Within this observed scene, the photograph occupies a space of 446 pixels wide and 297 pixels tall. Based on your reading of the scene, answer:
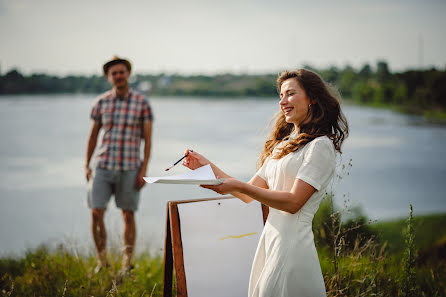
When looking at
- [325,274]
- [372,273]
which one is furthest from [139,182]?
[372,273]

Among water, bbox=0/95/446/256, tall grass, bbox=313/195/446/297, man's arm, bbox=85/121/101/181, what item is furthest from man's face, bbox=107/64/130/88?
tall grass, bbox=313/195/446/297

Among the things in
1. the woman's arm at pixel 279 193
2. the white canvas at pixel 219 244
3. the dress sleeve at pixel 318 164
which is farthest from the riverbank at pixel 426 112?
the woman's arm at pixel 279 193

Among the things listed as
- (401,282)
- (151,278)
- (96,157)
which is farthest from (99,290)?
(401,282)

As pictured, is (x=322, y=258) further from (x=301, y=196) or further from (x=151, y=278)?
(x=301, y=196)

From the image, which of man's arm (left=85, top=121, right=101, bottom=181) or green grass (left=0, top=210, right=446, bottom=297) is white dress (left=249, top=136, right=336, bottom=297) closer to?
green grass (left=0, top=210, right=446, bottom=297)

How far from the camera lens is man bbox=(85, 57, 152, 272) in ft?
14.5

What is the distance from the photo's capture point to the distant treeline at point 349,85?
75.7 ft

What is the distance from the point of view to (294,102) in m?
2.21

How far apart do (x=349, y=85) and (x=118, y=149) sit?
40.9 metres

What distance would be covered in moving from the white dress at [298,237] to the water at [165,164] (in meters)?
0.61

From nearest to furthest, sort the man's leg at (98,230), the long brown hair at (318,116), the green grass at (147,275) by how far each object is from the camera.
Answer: the long brown hair at (318,116), the green grass at (147,275), the man's leg at (98,230)

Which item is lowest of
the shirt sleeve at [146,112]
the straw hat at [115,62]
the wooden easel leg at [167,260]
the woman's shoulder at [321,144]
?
the wooden easel leg at [167,260]

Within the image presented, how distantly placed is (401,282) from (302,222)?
1.58m

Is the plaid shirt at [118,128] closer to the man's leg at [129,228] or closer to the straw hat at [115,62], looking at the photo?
the straw hat at [115,62]
